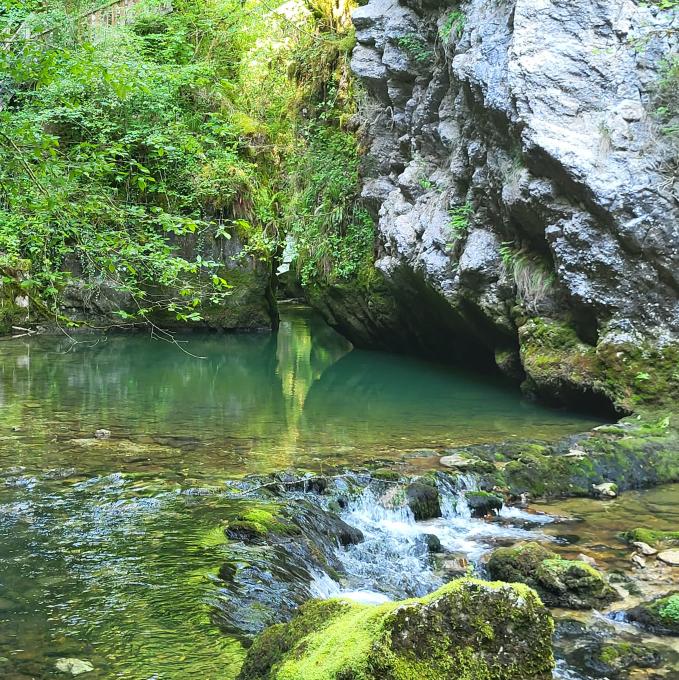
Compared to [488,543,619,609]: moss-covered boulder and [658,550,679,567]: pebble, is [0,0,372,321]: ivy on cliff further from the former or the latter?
[658,550,679,567]: pebble

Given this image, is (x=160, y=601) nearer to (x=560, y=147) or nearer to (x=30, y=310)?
(x=560, y=147)

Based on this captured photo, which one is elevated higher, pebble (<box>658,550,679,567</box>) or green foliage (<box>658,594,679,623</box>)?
pebble (<box>658,550,679,567</box>)

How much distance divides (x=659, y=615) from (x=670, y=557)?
1226mm

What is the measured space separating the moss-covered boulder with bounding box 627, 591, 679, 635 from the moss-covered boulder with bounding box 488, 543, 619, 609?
0.91 feet

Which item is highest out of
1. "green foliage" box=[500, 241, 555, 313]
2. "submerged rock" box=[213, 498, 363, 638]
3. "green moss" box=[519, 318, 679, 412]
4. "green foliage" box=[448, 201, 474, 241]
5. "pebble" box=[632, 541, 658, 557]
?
"green foliage" box=[448, 201, 474, 241]

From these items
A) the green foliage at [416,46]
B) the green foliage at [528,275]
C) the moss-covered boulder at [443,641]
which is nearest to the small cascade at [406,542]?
the moss-covered boulder at [443,641]

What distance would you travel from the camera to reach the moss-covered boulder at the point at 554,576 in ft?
18.7

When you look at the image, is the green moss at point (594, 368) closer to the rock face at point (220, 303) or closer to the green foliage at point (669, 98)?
the green foliage at point (669, 98)

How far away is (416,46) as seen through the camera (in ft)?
54.4

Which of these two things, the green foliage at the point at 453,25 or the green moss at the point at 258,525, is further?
→ the green foliage at the point at 453,25

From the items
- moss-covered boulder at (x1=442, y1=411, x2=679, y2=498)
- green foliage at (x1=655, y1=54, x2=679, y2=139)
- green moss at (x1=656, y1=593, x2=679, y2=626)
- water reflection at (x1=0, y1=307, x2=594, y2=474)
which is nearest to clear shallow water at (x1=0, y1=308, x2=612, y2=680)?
water reflection at (x1=0, y1=307, x2=594, y2=474)

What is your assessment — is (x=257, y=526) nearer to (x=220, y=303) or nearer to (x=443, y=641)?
(x=443, y=641)

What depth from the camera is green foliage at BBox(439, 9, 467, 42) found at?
1449 cm

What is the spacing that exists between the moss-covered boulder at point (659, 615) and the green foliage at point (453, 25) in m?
11.7
